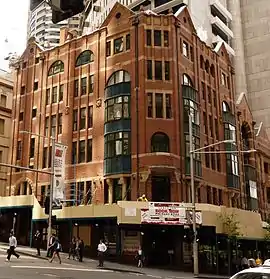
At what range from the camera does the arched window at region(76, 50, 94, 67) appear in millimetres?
41656

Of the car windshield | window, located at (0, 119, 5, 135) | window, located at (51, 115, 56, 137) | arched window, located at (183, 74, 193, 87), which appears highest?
arched window, located at (183, 74, 193, 87)

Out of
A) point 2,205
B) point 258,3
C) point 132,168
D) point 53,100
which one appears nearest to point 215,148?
point 132,168

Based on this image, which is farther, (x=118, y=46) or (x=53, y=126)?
(x=53, y=126)

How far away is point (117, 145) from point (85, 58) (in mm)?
10807

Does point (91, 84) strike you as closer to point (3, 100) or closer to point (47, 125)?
point (47, 125)

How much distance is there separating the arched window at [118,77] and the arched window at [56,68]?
7.02 meters

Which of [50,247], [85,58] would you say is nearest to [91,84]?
[85,58]

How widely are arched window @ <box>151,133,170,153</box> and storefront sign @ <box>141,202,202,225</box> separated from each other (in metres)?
5.69

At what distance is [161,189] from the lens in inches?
1383

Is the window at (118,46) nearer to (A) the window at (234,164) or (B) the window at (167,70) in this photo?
(B) the window at (167,70)

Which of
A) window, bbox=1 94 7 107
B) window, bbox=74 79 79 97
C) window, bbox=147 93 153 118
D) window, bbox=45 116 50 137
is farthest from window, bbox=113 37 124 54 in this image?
window, bbox=1 94 7 107

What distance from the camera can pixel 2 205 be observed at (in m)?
40.8

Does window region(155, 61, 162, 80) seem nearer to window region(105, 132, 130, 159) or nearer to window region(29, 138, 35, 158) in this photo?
window region(105, 132, 130, 159)

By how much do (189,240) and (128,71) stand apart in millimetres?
15422
